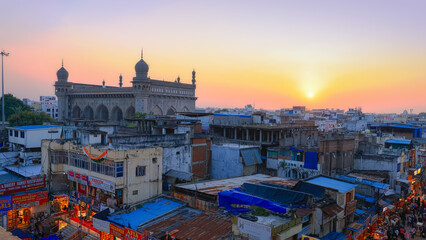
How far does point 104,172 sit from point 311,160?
15.2m

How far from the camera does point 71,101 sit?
69375 mm

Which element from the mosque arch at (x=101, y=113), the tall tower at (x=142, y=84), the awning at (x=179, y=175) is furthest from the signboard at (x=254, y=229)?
the mosque arch at (x=101, y=113)

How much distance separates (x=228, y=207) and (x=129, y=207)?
17.6 ft

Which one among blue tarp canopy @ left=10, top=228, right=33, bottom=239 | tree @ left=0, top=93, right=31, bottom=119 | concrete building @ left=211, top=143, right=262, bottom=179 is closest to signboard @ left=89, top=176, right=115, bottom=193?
blue tarp canopy @ left=10, top=228, right=33, bottom=239

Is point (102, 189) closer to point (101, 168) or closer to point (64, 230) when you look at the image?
point (101, 168)

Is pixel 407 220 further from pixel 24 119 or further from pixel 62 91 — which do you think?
pixel 62 91

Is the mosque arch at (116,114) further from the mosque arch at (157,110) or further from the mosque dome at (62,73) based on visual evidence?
the mosque dome at (62,73)

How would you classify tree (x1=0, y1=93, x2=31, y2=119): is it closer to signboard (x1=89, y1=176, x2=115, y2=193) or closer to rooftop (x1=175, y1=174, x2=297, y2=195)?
signboard (x1=89, y1=176, x2=115, y2=193)

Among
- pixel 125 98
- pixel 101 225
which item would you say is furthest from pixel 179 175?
pixel 125 98

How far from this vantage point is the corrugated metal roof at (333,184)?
16966mm

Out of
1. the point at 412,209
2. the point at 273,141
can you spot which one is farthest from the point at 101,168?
the point at 412,209

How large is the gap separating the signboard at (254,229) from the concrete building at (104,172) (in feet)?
25.6

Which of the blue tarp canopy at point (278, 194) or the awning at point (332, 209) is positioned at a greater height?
the blue tarp canopy at point (278, 194)

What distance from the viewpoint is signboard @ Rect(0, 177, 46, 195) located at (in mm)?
19703
